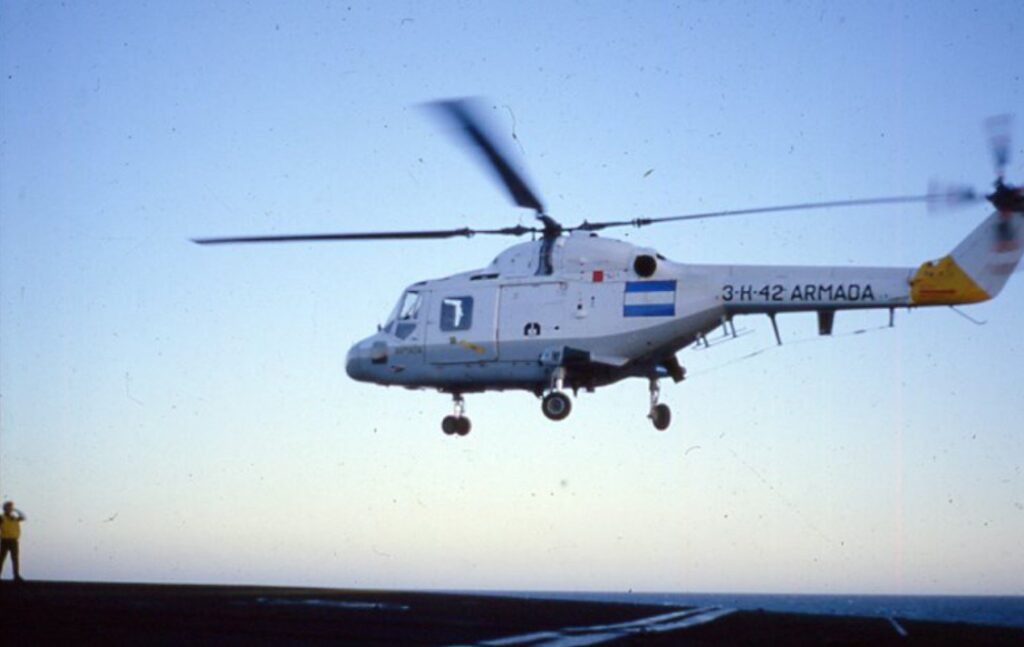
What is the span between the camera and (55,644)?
1138 centimetres

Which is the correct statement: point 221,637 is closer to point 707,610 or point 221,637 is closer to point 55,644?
point 55,644

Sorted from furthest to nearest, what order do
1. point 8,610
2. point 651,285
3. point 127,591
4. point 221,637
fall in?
point 651,285 → point 127,591 → point 8,610 → point 221,637

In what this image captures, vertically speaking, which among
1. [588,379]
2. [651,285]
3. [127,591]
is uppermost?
[651,285]

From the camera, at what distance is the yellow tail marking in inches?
985

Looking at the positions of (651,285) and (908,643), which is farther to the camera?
(651,285)

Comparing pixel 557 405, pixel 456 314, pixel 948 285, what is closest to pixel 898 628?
pixel 948 285

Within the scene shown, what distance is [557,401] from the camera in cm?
2811

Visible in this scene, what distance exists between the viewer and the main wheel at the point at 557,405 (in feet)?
92.2

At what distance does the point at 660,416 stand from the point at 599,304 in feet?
10.2

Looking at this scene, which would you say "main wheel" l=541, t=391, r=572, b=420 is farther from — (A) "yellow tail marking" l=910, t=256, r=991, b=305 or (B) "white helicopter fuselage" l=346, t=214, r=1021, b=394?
(A) "yellow tail marking" l=910, t=256, r=991, b=305

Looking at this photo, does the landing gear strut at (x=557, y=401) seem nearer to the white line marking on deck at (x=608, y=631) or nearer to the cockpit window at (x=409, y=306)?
the cockpit window at (x=409, y=306)

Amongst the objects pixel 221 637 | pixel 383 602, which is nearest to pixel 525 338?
pixel 383 602

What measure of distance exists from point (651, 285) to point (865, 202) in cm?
579

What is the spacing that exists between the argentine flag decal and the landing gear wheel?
2.69 metres
